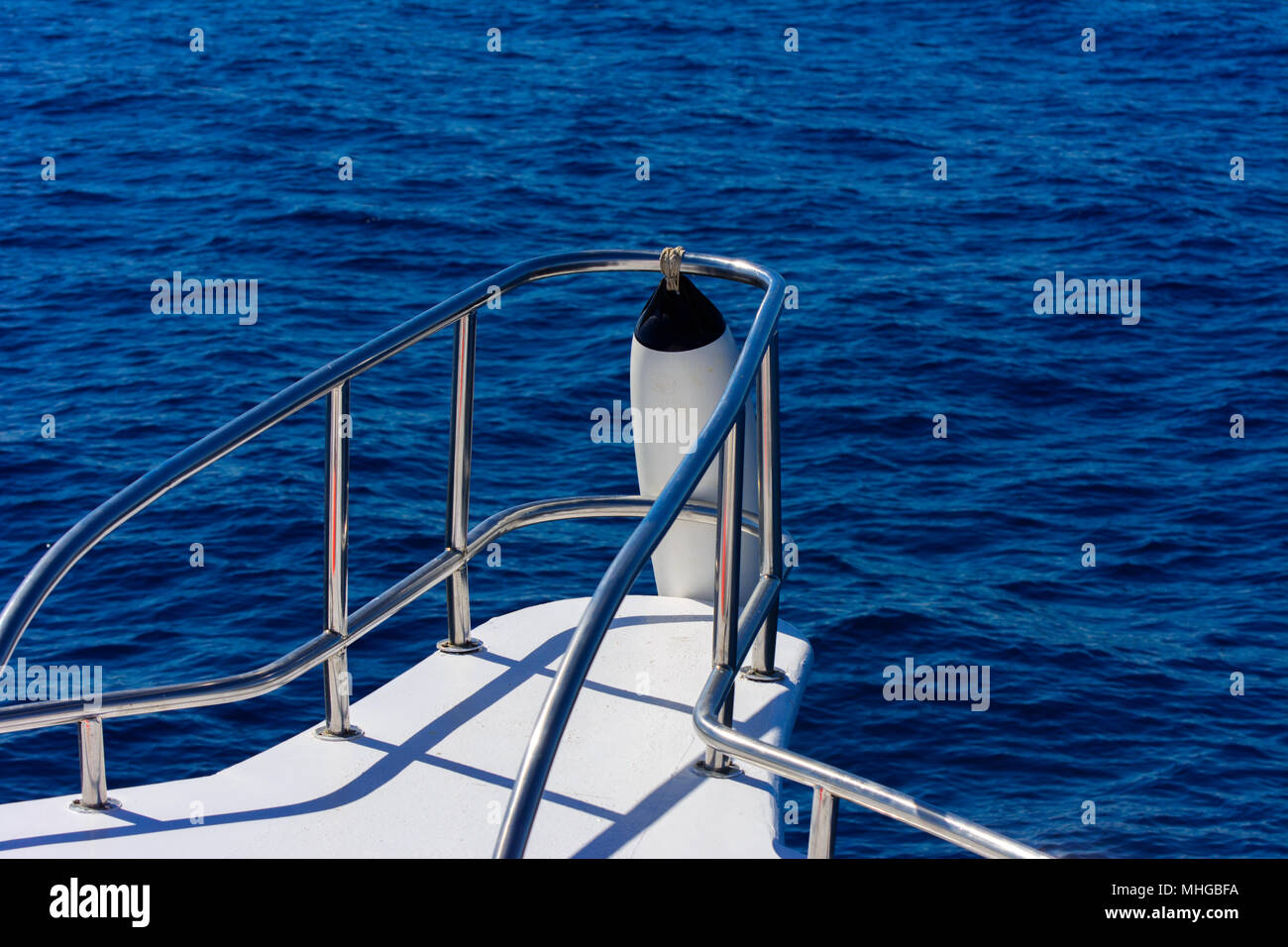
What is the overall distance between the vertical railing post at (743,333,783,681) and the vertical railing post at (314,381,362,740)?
2.91 feet

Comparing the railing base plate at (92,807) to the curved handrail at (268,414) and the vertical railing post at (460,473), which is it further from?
the vertical railing post at (460,473)

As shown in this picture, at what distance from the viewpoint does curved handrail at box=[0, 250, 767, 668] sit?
2215 mm

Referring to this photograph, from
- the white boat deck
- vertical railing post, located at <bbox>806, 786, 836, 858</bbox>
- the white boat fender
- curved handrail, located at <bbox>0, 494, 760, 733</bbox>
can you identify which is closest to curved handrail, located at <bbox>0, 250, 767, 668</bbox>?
the white boat fender

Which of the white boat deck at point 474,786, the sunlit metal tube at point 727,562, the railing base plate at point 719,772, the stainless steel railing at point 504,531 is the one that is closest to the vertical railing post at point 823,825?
the stainless steel railing at point 504,531

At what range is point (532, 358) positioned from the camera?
12.9 m

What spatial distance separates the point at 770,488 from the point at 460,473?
0.75 metres

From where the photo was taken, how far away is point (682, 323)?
12.4 feet

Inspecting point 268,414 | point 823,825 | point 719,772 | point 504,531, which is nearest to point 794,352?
point 504,531

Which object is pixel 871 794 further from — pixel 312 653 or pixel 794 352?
pixel 794 352

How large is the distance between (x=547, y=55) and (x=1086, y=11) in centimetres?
903

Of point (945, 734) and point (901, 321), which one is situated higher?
point (901, 321)

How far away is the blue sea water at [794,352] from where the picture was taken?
27.9 ft
